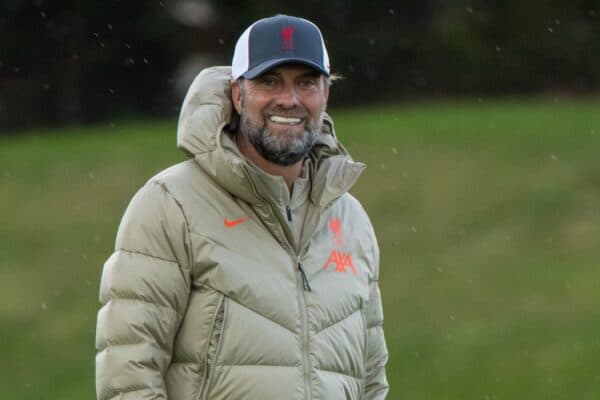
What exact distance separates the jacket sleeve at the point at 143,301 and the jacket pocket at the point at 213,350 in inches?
3.9

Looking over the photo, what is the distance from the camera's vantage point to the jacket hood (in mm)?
4793

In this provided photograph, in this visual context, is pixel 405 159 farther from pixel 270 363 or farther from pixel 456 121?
pixel 270 363

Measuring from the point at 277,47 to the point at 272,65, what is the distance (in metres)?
0.08

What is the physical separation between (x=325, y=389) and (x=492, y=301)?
8.54 metres

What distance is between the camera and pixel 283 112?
4848 mm

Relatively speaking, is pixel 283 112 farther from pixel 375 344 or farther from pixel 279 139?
pixel 375 344

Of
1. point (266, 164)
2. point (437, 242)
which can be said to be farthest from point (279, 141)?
point (437, 242)

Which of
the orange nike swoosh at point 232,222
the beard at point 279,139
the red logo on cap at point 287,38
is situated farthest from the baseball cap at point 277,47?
the orange nike swoosh at point 232,222

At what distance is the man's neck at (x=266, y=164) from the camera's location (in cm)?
493

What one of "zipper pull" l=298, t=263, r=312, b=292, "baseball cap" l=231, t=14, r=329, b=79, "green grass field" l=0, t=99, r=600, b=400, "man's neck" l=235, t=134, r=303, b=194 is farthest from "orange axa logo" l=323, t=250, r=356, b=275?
"green grass field" l=0, t=99, r=600, b=400

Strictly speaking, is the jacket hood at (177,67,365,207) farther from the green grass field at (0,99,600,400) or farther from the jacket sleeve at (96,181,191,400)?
the green grass field at (0,99,600,400)

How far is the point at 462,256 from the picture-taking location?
14156 millimetres

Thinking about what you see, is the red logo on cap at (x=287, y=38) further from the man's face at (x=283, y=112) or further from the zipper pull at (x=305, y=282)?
the zipper pull at (x=305, y=282)

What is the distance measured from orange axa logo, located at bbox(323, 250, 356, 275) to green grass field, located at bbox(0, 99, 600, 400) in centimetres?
664
